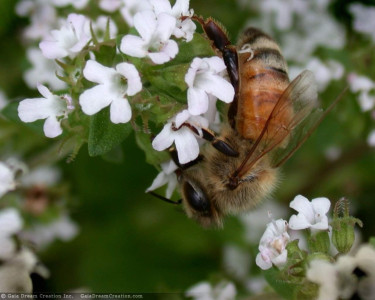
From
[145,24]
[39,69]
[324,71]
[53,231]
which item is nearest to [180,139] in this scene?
[145,24]

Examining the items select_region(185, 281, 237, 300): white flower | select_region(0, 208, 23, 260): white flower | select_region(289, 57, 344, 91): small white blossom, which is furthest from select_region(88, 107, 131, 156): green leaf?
select_region(289, 57, 344, 91): small white blossom

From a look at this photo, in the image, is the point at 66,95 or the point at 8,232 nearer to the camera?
the point at 66,95

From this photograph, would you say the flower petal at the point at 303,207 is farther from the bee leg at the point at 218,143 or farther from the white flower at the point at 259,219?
the white flower at the point at 259,219

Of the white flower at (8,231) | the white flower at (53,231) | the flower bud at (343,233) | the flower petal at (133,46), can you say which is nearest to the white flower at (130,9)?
the flower petal at (133,46)

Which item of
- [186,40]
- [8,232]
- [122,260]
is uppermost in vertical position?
[186,40]

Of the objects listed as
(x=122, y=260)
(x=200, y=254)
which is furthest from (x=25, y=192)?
(x=200, y=254)

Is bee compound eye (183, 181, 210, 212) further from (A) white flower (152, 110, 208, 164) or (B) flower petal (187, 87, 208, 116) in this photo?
(B) flower petal (187, 87, 208, 116)

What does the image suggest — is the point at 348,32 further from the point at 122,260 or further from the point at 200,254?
the point at 122,260
